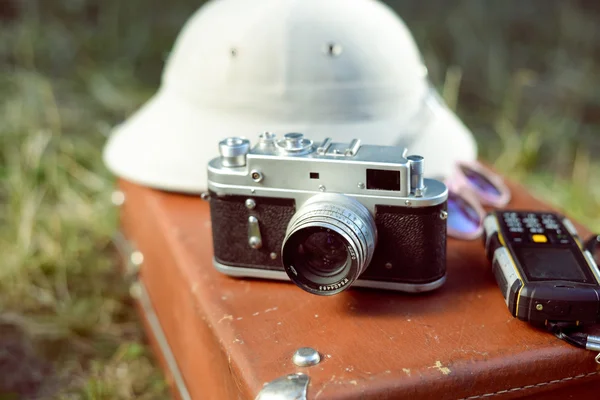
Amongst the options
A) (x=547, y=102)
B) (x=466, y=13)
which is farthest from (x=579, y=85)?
(x=466, y=13)

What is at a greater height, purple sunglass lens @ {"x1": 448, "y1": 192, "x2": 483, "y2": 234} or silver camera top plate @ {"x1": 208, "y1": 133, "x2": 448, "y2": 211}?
silver camera top plate @ {"x1": 208, "y1": 133, "x2": 448, "y2": 211}

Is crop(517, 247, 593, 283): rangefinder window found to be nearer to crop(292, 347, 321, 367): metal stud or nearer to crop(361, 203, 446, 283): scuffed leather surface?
crop(361, 203, 446, 283): scuffed leather surface

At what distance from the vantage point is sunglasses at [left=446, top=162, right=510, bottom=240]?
100 centimetres

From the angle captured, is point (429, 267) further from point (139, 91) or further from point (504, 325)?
point (139, 91)

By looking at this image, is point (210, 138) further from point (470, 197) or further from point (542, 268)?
point (542, 268)

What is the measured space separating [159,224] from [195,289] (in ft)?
0.72

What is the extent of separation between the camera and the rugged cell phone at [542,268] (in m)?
0.72

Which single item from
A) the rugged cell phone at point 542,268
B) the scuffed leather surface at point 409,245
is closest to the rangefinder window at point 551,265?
the rugged cell phone at point 542,268

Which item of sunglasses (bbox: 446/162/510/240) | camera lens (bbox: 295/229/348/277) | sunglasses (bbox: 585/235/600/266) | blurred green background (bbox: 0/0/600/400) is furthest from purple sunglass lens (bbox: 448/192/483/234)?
blurred green background (bbox: 0/0/600/400)

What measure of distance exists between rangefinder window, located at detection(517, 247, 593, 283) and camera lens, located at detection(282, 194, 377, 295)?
188mm

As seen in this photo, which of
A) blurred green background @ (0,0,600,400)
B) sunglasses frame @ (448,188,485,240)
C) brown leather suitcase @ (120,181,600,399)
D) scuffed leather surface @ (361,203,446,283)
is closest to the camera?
brown leather suitcase @ (120,181,600,399)

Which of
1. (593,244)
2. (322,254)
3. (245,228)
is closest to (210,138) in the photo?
(245,228)

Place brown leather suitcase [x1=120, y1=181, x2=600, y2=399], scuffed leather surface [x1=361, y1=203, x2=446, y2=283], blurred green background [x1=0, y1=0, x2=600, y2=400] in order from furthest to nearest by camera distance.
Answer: blurred green background [x1=0, y1=0, x2=600, y2=400] < scuffed leather surface [x1=361, y1=203, x2=446, y2=283] < brown leather suitcase [x1=120, y1=181, x2=600, y2=399]

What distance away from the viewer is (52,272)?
58.1 inches
